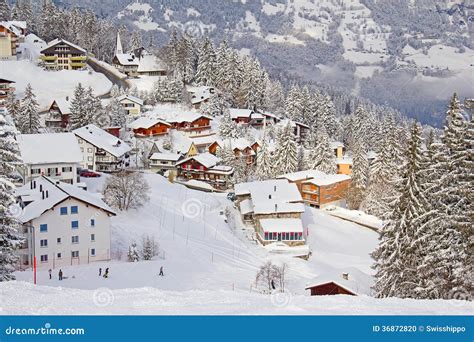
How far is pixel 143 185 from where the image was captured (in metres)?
55.2

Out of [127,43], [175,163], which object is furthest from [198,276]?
[127,43]

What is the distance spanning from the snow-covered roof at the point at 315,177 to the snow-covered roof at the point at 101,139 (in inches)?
798

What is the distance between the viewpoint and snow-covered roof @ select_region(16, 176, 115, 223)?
132 feet

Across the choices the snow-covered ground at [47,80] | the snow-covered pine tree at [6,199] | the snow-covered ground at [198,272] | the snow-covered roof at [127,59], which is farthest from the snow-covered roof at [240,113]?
the snow-covered pine tree at [6,199]

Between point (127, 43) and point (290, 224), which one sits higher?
point (127, 43)

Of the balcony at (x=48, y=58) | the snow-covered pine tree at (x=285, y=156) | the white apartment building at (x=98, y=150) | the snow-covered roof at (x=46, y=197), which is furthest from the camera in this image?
the balcony at (x=48, y=58)

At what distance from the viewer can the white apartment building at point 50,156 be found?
181 ft
